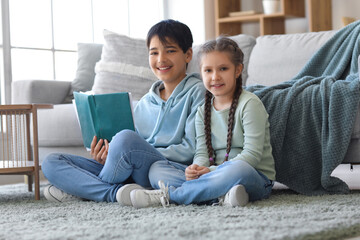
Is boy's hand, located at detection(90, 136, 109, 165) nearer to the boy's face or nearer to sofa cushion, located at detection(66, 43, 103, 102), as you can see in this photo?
the boy's face

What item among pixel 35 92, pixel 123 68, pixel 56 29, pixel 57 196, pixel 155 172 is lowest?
pixel 57 196

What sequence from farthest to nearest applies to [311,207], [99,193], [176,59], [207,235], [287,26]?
[287,26] → [176,59] → [99,193] → [311,207] → [207,235]

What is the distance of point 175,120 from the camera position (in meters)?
1.97

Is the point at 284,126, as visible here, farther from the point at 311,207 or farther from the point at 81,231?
the point at 81,231

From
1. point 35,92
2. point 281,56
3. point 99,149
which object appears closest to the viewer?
point 99,149

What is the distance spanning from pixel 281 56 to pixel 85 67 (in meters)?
1.17

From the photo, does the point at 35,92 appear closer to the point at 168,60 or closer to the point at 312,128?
the point at 168,60

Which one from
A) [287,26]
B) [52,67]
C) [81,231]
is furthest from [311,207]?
[287,26]

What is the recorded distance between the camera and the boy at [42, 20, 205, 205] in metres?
1.80

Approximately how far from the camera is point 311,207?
5.18 feet

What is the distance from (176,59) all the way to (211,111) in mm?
249

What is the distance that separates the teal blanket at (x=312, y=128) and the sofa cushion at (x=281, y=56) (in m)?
0.58

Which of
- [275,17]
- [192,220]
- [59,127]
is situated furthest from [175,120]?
[275,17]

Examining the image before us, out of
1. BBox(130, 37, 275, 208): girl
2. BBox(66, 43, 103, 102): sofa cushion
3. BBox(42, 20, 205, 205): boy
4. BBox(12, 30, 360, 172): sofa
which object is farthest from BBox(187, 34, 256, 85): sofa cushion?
BBox(130, 37, 275, 208): girl
